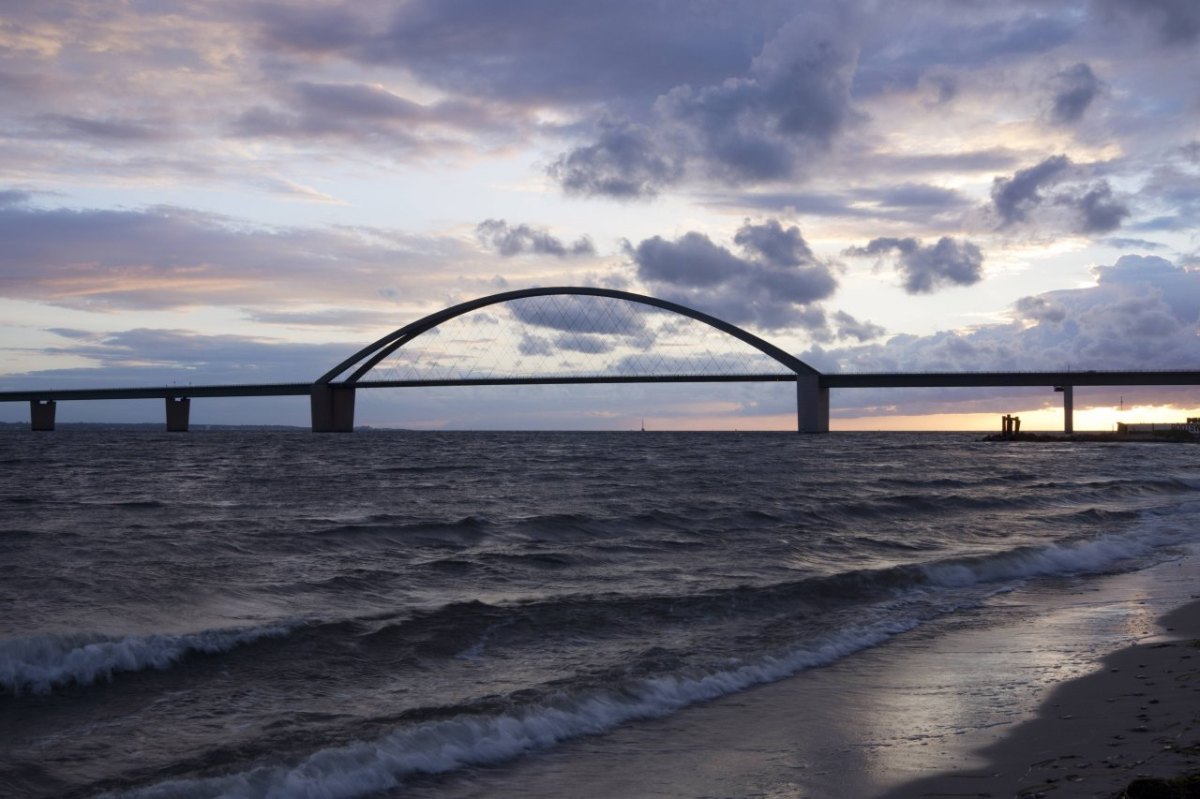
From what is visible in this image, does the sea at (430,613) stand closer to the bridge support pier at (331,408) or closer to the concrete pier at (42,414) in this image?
the bridge support pier at (331,408)

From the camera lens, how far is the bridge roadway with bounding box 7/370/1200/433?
111250 mm

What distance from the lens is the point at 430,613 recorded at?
12789 millimetres

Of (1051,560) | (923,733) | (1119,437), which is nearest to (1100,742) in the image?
(923,733)

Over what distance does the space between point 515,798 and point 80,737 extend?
3.58 metres

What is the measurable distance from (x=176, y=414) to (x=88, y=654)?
143739 millimetres

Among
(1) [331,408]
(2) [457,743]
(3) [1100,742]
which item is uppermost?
(1) [331,408]

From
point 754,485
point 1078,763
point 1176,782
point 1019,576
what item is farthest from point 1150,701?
point 754,485

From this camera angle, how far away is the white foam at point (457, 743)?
22.9 ft

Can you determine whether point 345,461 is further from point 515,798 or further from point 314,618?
point 515,798

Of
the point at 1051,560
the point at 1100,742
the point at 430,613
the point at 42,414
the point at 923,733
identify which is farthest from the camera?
the point at 42,414

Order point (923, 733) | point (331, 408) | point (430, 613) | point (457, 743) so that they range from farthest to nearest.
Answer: point (331, 408)
point (430, 613)
point (923, 733)
point (457, 743)

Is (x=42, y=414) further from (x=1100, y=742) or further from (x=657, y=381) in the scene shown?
(x=1100, y=742)

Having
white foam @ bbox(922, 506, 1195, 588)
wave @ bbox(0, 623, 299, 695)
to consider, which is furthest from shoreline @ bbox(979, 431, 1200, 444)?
wave @ bbox(0, 623, 299, 695)

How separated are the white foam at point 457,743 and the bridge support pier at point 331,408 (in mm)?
125271
